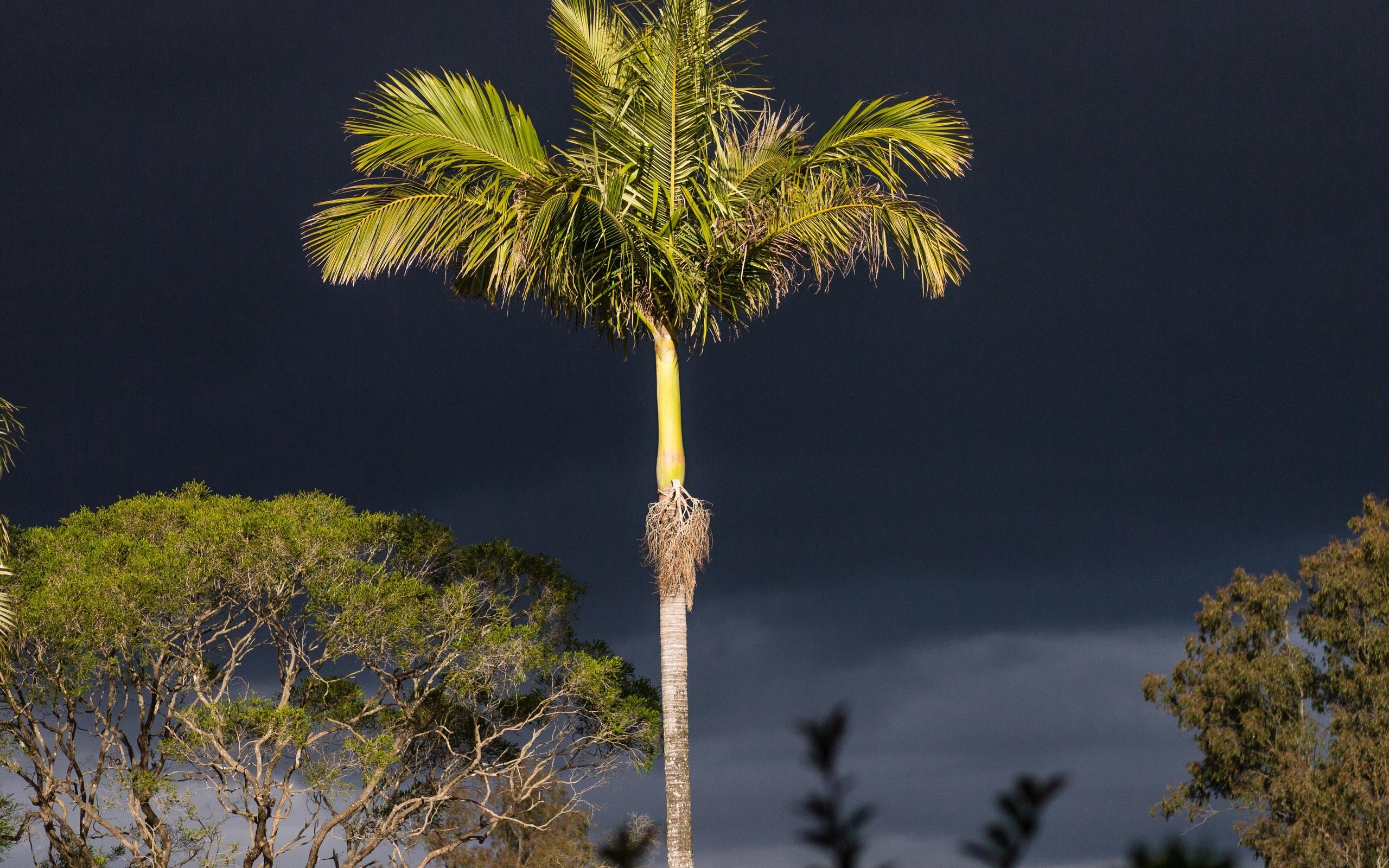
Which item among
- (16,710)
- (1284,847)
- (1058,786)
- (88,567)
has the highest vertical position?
(88,567)

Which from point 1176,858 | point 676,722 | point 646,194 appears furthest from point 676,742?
point 1176,858

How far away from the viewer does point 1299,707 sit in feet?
87.8

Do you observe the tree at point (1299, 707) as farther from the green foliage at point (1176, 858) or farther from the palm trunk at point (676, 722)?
the green foliage at point (1176, 858)

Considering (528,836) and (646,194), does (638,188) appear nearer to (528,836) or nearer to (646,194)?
(646,194)

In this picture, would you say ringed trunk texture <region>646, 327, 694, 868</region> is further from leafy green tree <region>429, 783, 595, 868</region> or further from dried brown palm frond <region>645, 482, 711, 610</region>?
leafy green tree <region>429, 783, 595, 868</region>

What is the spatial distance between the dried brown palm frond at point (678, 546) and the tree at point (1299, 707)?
1725 centimetres

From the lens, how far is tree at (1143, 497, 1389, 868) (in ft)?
81.3

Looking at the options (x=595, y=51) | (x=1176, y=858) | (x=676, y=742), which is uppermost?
(x=595, y=51)

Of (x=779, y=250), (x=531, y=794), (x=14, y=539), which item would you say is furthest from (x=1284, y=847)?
(x=14, y=539)

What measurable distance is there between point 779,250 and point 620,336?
207 centimetres

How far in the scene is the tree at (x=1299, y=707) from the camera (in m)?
24.8

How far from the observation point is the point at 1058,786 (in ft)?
5.17

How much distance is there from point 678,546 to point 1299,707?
19.2 meters

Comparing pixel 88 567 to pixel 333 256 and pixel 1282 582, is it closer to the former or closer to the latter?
pixel 333 256
